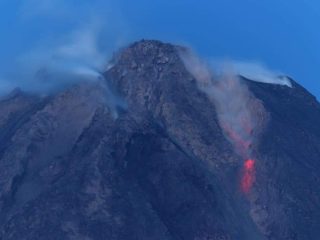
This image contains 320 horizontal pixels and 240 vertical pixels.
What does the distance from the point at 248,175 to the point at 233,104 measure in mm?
8130

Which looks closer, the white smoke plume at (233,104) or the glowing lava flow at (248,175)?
the glowing lava flow at (248,175)

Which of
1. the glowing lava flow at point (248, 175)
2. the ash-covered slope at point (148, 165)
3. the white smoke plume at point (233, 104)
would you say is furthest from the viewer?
the white smoke plume at point (233, 104)

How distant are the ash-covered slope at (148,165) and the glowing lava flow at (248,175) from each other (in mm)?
326

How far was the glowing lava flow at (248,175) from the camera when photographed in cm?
7844

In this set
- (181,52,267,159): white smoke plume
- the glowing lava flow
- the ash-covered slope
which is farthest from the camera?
(181,52,267,159): white smoke plume

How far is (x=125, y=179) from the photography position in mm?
75812

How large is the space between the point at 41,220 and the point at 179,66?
21.2m

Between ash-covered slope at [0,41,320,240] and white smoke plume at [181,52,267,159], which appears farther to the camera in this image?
white smoke plume at [181,52,267,159]

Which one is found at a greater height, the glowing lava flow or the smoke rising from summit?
the smoke rising from summit

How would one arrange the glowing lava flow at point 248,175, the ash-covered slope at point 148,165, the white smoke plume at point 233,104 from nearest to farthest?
the ash-covered slope at point 148,165 → the glowing lava flow at point 248,175 → the white smoke plume at point 233,104

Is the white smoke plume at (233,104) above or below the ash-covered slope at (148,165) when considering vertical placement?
above

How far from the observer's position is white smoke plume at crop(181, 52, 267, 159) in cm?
8312

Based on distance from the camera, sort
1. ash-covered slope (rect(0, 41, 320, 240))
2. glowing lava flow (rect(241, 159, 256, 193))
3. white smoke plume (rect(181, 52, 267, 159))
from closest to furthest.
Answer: ash-covered slope (rect(0, 41, 320, 240)), glowing lava flow (rect(241, 159, 256, 193)), white smoke plume (rect(181, 52, 267, 159))

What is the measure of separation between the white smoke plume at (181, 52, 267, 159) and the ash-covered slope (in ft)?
1.73
